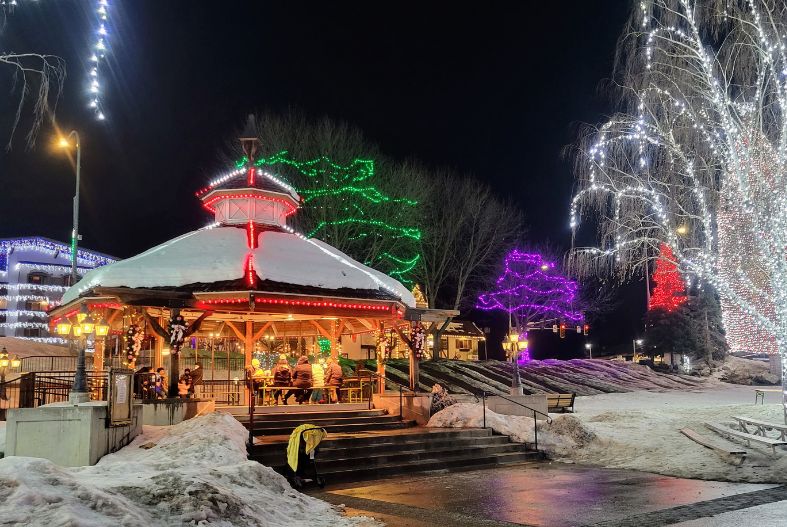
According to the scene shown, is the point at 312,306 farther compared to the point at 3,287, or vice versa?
the point at 3,287

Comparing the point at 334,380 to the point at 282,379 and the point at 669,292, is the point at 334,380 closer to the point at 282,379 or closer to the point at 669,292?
the point at 282,379

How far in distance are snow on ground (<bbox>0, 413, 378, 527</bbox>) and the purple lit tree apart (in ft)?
123

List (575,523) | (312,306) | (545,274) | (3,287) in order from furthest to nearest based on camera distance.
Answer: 1. (3,287)
2. (545,274)
3. (312,306)
4. (575,523)

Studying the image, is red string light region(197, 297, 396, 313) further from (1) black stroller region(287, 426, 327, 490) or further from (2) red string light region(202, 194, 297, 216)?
(2) red string light region(202, 194, 297, 216)

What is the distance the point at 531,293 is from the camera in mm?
49156

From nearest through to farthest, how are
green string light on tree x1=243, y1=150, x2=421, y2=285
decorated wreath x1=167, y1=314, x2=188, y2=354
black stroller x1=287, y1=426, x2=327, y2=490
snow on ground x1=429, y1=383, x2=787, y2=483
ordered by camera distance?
black stroller x1=287, y1=426, x2=327, y2=490 < snow on ground x1=429, y1=383, x2=787, y2=483 < decorated wreath x1=167, y1=314, x2=188, y2=354 < green string light on tree x1=243, y1=150, x2=421, y2=285

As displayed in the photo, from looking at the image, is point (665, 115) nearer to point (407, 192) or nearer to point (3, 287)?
point (407, 192)

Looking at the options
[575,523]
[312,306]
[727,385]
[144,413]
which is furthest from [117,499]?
[727,385]

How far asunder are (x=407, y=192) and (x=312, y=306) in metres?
18.1

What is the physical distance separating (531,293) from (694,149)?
34.2m

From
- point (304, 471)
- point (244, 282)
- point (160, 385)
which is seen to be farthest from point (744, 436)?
point (160, 385)

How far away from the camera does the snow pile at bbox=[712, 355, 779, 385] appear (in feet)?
145

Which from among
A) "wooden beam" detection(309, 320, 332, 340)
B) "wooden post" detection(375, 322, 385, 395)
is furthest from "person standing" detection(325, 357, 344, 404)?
"wooden beam" detection(309, 320, 332, 340)

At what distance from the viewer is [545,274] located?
162ft
